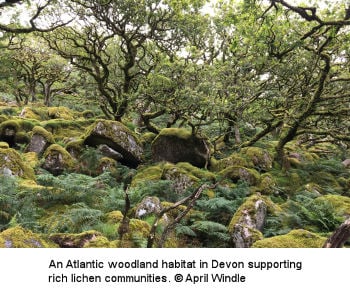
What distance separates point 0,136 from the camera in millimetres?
16906

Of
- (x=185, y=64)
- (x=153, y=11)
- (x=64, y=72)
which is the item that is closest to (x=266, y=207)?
(x=185, y=64)

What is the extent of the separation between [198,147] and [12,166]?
8294 millimetres

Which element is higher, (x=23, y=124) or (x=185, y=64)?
(x=185, y=64)

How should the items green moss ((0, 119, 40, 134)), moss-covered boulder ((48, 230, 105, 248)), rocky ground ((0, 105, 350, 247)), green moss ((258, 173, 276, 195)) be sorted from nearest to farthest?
moss-covered boulder ((48, 230, 105, 248)), rocky ground ((0, 105, 350, 247)), green moss ((258, 173, 276, 195)), green moss ((0, 119, 40, 134))

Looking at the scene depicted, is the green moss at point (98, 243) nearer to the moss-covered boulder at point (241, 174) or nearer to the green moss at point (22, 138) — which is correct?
the moss-covered boulder at point (241, 174)

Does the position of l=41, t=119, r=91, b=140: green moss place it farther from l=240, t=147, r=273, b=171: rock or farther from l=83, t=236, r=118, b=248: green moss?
l=83, t=236, r=118, b=248: green moss

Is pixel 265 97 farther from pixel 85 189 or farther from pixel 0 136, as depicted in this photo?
pixel 0 136

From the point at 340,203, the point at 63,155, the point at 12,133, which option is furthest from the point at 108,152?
the point at 340,203

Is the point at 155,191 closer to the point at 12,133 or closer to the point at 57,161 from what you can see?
the point at 57,161

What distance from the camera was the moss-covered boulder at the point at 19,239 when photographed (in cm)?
499

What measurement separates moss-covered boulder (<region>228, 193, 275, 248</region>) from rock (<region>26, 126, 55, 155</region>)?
1089 cm

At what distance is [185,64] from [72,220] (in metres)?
9.21

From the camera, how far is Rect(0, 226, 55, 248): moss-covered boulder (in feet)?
16.4

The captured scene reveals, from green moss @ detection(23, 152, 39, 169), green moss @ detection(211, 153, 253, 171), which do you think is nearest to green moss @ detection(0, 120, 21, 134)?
green moss @ detection(23, 152, 39, 169)
